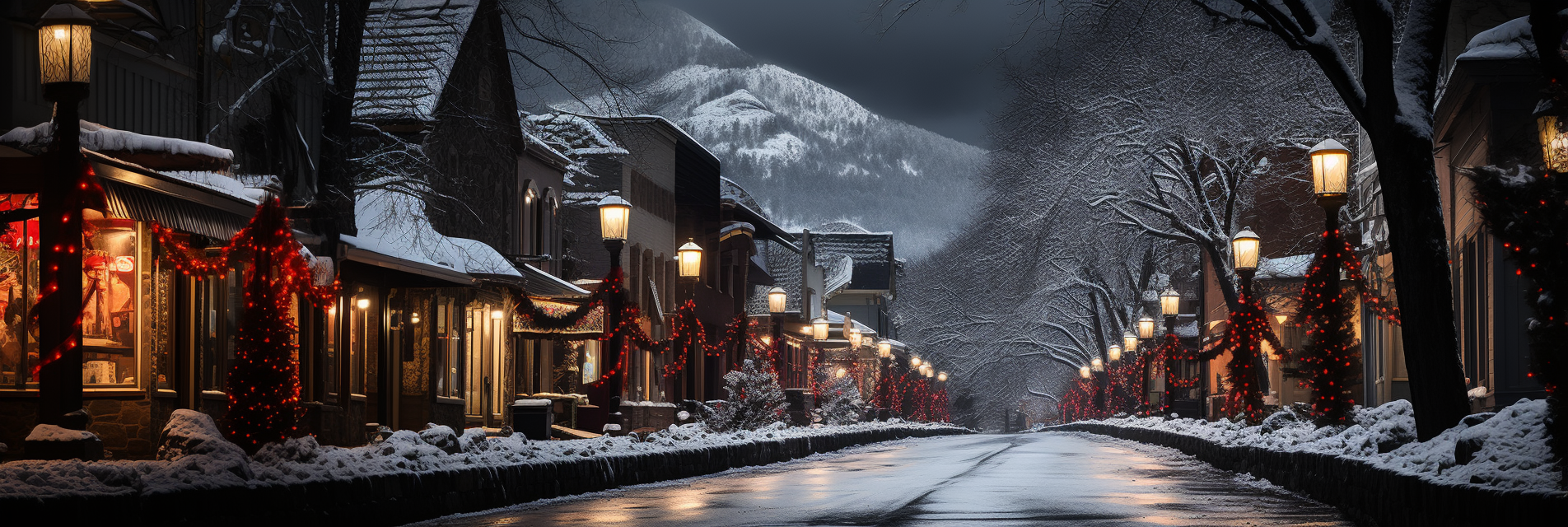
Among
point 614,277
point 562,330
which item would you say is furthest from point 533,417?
point 562,330

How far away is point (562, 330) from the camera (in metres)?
34.8

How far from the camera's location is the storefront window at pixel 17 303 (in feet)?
59.4

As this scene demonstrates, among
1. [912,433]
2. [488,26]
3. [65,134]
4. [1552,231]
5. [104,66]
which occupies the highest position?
[488,26]

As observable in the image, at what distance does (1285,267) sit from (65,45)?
40.0 metres

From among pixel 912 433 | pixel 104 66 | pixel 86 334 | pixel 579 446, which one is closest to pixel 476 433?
pixel 579 446

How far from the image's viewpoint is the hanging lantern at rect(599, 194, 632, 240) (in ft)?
83.9

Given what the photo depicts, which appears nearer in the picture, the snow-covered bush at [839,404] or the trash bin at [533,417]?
the trash bin at [533,417]

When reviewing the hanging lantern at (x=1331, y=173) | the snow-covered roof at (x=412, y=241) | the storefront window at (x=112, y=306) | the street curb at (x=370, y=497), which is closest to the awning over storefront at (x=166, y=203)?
the storefront window at (x=112, y=306)

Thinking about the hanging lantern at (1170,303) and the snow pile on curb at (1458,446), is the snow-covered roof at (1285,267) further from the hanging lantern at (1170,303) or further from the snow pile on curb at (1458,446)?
the snow pile on curb at (1458,446)

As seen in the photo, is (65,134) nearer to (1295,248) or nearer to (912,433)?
(1295,248)

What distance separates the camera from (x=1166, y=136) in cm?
4012

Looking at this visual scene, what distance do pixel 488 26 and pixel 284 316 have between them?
18119 millimetres

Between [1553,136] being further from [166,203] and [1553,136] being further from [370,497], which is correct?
[166,203]

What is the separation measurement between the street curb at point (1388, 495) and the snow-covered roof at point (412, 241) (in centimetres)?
1239
